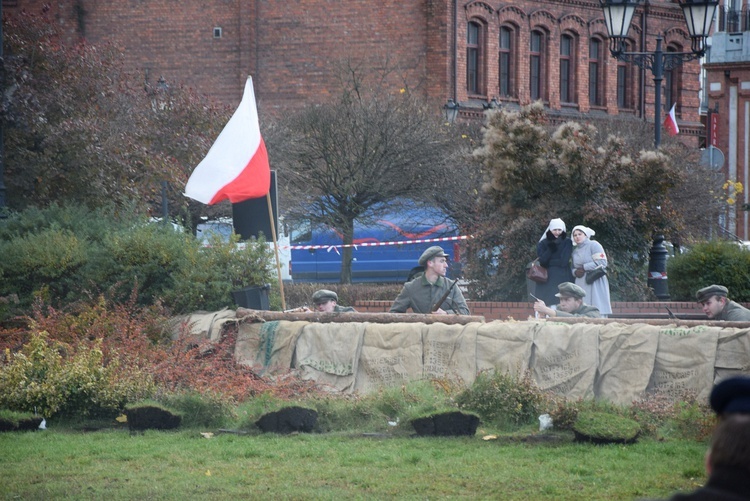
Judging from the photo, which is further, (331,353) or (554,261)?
(554,261)

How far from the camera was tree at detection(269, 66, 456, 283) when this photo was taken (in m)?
26.7

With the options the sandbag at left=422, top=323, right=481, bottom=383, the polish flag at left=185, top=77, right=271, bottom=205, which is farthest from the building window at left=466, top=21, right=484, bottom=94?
the sandbag at left=422, top=323, right=481, bottom=383

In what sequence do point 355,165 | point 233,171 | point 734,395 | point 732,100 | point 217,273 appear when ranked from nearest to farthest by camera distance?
point 734,395 → point 217,273 → point 233,171 → point 355,165 → point 732,100

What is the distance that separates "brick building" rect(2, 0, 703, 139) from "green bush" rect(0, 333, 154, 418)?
87.8ft

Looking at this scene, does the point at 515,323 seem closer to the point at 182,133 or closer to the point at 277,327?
the point at 277,327

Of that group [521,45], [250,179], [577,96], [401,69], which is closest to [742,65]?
[577,96]

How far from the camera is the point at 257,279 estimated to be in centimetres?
1376

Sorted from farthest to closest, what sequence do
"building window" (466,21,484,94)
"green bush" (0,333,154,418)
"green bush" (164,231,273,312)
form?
"building window" (466,21,484,94) → "green bush" (164,231,273,312) → "green bush" (0,333,154,418)

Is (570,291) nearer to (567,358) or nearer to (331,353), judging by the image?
(567,358)

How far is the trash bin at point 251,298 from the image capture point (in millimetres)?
13250

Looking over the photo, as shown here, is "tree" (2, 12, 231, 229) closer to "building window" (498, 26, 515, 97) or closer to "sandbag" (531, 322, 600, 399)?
"sandbag" (531, 322, 600, 399)

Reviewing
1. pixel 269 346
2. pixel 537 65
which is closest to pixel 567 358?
pixel 269 346

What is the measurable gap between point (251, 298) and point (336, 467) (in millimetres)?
5137

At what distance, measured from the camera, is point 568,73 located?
44062 mm
